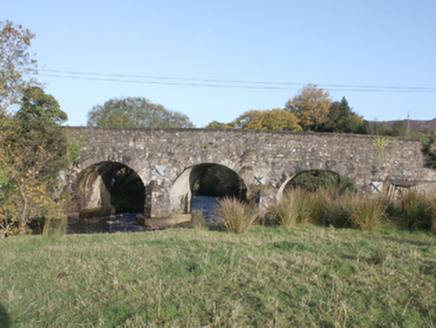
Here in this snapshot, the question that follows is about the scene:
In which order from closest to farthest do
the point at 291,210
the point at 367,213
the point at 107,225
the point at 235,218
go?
the point at 367,213 → the point at 235,218 → the point at 291,210 → the point at 107,225

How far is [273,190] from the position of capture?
48.7ft

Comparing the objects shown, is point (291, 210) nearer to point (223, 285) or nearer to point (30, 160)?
point (223, 285)

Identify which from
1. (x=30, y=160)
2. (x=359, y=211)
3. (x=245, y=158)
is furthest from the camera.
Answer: (x=245, y=158)

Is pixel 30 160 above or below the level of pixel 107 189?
above

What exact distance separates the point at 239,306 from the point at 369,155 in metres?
12.5

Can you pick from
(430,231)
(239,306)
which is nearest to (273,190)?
(430,231)

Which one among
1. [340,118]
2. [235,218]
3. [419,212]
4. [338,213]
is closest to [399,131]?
[340,118]

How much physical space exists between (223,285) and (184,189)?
1348 centimetres

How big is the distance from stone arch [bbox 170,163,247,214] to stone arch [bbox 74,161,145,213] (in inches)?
100

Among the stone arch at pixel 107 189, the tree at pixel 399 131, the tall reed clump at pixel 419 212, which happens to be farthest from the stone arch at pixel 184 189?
the tree at pixel 399 131

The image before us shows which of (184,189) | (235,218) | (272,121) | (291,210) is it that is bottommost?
(184,189)

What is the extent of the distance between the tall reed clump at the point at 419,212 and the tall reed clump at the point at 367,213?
1.55 feet

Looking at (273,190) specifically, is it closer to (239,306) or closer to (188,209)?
(188,209)

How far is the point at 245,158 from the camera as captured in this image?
1512 cm
